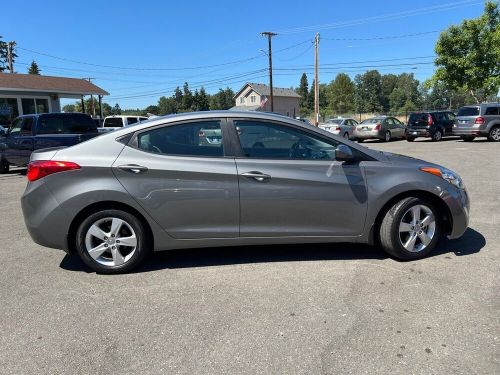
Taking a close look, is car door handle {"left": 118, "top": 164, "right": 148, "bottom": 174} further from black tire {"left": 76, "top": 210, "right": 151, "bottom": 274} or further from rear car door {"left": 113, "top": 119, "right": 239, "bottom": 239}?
black tire {"left": 76, "top": 210, "right": 151, "bottom": 274}

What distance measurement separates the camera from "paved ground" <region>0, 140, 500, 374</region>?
2.94m

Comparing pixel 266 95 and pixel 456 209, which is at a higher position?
pixel 266 95

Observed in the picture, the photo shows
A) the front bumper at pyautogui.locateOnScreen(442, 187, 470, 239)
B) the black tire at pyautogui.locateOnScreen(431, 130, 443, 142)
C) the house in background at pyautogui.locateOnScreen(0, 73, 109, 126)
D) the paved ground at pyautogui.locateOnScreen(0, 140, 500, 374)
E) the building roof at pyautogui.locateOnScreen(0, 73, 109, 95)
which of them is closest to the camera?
the paved ground at pyautogui.locateOnScreen(0, 140, 500, 374)

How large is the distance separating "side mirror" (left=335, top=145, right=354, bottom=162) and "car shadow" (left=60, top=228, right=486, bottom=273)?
3.68 feet

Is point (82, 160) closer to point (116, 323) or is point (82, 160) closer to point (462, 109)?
point (116, 323)

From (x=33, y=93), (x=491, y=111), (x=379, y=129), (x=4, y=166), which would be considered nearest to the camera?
(x=4, y=166)

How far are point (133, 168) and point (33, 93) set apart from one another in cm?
3054

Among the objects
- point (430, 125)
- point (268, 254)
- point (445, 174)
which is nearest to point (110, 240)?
point (268, 254)

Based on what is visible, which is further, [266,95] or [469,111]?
[266,95]

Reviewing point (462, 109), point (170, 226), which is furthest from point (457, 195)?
point (462, 109)

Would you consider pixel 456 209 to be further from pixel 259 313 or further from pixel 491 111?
pixel 491 111

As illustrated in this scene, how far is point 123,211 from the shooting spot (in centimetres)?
437

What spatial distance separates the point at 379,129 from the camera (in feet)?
83.4

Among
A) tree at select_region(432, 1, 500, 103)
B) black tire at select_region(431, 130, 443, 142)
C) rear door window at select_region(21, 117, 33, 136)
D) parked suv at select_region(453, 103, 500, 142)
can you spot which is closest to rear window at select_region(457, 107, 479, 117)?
parked suv at select_region(453, 103, 500, 142)
